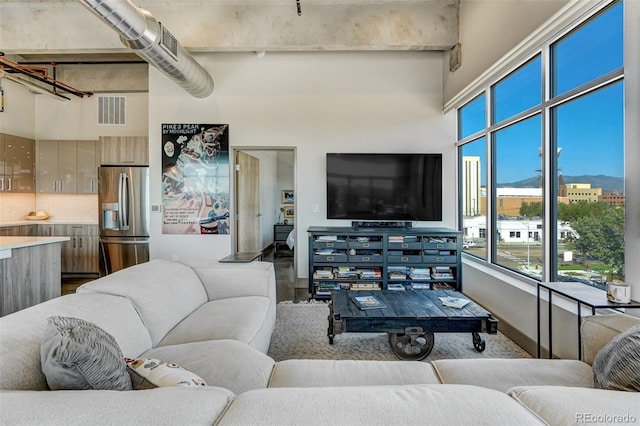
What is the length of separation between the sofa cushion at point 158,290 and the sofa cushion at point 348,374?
0.87 metres

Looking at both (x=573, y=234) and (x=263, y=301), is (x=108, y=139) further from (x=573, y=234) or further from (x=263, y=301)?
(x=573, y=234)

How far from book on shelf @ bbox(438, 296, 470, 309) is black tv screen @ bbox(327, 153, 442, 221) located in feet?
6.10

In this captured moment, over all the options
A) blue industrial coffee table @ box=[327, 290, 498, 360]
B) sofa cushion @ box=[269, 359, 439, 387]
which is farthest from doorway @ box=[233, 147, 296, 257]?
sofa cushion @ box=[269, 359, 439, 387]

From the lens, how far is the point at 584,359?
1.50 m

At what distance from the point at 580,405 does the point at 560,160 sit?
2.40 metres

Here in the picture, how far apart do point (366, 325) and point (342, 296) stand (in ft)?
1.66

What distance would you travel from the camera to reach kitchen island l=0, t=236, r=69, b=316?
2768 mm

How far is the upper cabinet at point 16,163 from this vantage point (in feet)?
15.9

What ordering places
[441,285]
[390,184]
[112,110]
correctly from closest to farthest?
[441,285], [390,184], [112,110]

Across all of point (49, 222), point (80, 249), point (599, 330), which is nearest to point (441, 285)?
point (599, 330)

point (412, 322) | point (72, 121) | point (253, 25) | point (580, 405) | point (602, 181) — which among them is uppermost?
point (253, 25)

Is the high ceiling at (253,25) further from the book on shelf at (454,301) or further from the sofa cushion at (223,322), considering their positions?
the sofa cushion at (223,322)

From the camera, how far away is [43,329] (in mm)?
1166

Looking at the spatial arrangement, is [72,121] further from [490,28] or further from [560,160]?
[560,160]
